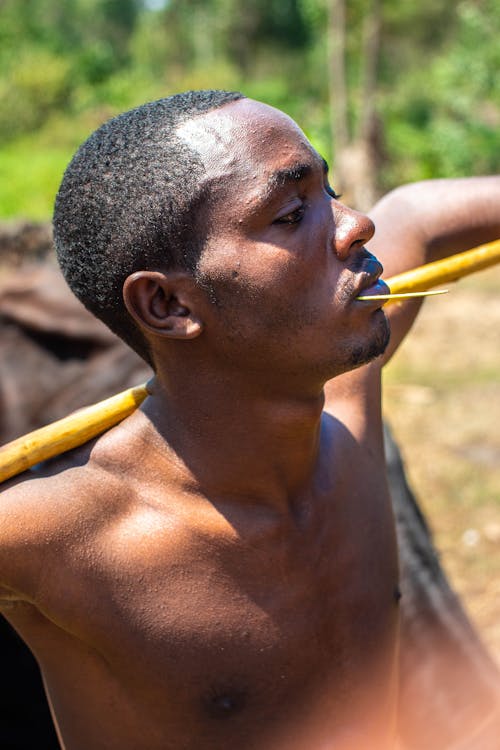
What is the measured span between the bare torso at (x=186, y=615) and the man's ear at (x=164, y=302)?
21 cm

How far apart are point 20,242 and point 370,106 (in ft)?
17.3

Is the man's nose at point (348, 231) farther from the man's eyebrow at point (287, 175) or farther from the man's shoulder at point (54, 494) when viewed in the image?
the man's shoulder at point (54, 494)

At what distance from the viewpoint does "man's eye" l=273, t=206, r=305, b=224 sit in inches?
56.6

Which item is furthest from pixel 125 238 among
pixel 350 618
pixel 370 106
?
pixel 370 106

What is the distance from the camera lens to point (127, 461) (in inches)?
63.1

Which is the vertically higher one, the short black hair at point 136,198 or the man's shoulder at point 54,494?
the short black hair at point 136,198

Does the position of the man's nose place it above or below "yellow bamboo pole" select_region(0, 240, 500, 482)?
above

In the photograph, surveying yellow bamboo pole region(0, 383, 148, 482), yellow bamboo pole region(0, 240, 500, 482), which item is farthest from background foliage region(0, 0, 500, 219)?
yellow bamboo pole region(0, 383, 148, 482)

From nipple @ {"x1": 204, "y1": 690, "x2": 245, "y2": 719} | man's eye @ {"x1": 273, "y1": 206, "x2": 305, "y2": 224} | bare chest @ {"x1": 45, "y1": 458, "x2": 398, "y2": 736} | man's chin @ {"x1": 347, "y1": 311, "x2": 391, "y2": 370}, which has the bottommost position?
nipple @ {"x1": 204, "y1": 690, "x2": 245, "y2": 719}

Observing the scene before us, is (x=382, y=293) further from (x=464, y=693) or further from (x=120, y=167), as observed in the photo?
(x=464, y=693)

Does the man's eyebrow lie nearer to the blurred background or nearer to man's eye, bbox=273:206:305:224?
man's eye, bbox=273:206:305:224

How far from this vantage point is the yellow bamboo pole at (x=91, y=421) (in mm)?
1530

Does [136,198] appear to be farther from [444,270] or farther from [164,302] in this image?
[444,270]

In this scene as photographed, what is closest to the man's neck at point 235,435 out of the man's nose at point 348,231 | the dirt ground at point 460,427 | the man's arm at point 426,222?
the man's nose at point 348,231
